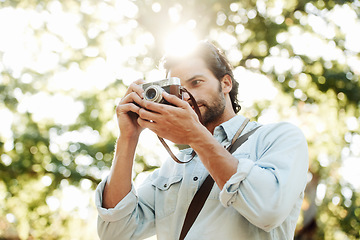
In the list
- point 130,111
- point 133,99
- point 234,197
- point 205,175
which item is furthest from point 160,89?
point 234,197

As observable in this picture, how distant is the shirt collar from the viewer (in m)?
2.10

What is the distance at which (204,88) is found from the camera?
2.29m

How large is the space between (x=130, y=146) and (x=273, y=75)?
5899 mm

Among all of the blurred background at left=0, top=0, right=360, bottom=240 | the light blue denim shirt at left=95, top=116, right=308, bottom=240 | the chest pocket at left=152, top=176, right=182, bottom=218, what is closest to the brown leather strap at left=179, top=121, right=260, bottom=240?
the light blue denim shirt at left=95, top=116, right=308, bottom=240

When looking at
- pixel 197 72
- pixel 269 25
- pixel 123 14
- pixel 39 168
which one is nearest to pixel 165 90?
pixel 197 72

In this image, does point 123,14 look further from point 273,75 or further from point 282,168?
point 282,168

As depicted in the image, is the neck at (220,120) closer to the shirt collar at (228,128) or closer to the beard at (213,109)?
the beard at (213,109)

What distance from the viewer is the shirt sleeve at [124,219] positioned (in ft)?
6.22

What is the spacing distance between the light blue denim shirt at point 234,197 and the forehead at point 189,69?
38 cm

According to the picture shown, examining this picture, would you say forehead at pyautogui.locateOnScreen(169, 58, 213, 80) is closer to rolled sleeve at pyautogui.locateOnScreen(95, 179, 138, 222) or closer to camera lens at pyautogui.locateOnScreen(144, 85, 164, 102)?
camera lens at pyautogui.locateOnScreen(144, 85, 164, 102)

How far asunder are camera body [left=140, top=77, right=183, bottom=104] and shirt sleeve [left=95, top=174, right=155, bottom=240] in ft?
1.66

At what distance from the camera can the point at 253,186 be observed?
147cm

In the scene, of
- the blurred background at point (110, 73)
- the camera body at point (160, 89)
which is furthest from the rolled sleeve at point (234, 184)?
the blurred background at point (110, 73)

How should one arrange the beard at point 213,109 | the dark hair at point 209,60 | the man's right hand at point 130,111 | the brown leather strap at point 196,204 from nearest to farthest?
the brown leather strap at point 196,204 → the man's right hand at point 130,111 → the beard at point 213,109 → the dark hair at point 209,60
